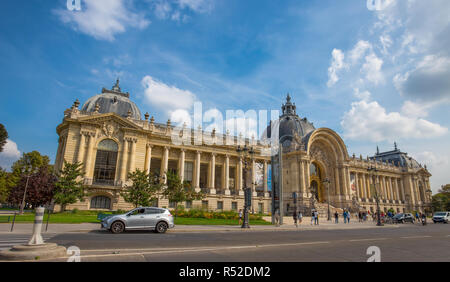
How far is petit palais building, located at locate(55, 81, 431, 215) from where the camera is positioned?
36.6 metres

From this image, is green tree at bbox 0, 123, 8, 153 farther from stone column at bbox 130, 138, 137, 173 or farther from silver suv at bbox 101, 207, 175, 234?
silver suv at bbox 101, 207, 175, 234

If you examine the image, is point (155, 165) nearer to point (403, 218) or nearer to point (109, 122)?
point (109, 122)

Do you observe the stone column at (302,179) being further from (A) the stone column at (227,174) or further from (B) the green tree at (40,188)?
(B) the green tree at (40,188)

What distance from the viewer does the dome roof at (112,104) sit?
43125mm

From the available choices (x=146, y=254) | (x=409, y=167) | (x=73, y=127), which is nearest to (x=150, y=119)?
(x=73, y=127)

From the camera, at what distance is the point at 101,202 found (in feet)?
118

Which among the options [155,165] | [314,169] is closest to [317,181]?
[314,169]

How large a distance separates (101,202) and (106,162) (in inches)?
237

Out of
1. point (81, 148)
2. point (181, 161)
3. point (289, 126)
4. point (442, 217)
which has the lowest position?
point (442, 217)

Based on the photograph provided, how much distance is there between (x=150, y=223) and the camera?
16.4 metres

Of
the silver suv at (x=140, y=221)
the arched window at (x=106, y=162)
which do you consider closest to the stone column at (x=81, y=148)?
the arched window at (x=106, y=162)

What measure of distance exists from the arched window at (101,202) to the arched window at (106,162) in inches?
91.9
